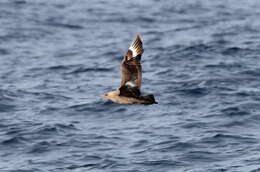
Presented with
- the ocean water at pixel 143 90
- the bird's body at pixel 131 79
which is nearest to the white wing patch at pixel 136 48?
the bird's body at pixel 131 79

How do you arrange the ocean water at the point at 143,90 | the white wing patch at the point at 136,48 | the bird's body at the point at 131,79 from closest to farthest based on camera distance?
the bird's body at the point at 131,79
the white wing patch at the point at 136,48
the ocean water at the point at 143,90

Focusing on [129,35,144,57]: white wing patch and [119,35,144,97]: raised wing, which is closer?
[119,35,144,97]: raised wing

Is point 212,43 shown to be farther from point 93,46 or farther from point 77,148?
point 77,148

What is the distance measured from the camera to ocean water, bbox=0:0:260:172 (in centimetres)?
1708

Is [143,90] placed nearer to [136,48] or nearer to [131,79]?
[136,48]

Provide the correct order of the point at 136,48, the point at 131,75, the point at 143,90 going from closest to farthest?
the point at 131,75 → the point at 136,48 → the point at 143,90

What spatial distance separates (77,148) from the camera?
57.9 ft

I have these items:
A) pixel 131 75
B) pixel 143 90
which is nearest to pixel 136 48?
pixel 131 75

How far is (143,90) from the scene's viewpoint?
71.7 ft

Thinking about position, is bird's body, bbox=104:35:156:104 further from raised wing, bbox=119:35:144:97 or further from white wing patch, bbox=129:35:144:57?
white wing patch, bbox=129:35:144:57

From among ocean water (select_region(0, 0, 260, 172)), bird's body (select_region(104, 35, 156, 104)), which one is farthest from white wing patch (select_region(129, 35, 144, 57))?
ocean water (select_region(0, 0, 260, 172))

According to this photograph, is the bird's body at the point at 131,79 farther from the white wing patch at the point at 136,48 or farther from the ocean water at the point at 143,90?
the ocean water at the point at 143,90

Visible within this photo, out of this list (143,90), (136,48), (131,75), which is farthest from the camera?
(143,90)

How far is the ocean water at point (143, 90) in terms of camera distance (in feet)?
56.0
